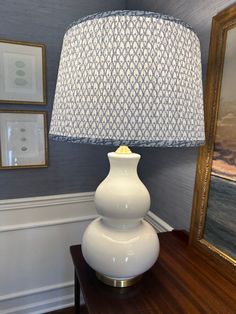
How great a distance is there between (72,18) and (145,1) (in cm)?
39

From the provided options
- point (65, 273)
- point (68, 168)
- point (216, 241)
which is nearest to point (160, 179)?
point (216, 241)

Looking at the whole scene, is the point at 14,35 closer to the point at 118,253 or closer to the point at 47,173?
the point at 47,173

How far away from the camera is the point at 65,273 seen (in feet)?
4.88

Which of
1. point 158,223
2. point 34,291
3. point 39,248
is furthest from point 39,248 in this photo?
point 158,223

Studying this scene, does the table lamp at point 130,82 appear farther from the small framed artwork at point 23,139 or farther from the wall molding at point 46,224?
the wall molding at point 46,224

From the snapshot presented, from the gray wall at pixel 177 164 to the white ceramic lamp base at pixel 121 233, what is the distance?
0.33 metres

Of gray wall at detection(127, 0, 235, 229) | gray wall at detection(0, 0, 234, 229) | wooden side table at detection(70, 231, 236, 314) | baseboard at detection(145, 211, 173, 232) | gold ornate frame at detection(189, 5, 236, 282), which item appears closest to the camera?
wooden side table at detection(70, 231, 236, 314)

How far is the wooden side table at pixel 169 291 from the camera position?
0.61 meters

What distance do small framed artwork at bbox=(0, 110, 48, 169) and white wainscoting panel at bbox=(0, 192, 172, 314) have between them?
216mm

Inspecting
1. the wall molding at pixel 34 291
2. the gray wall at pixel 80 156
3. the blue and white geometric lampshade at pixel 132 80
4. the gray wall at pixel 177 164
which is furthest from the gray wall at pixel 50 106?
the blue and white geometric lampshade at pixel 132 80

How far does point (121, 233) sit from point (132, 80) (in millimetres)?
434

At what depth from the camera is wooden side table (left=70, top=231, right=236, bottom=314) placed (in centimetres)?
61

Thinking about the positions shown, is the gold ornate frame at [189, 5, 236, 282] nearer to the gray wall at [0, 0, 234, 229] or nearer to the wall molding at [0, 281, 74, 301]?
the gray wall at [0, 0, 234, 229]

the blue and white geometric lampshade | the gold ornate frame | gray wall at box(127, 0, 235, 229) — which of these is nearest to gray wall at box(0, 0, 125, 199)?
gray wall at box(127, 0, 235, 229)
